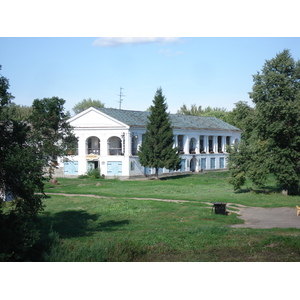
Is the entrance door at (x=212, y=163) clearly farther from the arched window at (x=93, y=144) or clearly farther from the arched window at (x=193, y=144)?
the arched window at (x=93, y=144)

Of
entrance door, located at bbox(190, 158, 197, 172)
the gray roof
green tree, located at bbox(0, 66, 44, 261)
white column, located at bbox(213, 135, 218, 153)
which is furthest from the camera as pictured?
white column, located at bbox(213, 135, 218, 153)

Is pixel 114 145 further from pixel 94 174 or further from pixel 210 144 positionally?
pixel 210 144

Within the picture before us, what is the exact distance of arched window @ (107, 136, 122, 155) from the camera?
51494 millimetres

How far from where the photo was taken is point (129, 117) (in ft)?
171

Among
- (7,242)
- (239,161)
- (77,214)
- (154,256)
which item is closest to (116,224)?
(77,214)

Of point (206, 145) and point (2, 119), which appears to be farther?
point (206, 145)

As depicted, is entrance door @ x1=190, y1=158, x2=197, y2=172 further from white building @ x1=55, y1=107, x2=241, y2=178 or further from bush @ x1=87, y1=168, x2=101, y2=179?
bush @ x1=87, y1=168, x2=101, y2=179

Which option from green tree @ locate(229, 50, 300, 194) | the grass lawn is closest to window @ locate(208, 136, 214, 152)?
green tree @ locate(229, 50, 300, 194)

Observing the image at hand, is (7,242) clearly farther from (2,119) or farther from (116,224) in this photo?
(116,224)

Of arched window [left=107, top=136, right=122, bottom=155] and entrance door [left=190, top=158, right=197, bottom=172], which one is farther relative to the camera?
entrance door [left=190, top=158, right=197, bottom=172]

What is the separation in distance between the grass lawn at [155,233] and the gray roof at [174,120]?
20.8 metres

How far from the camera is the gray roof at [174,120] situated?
Answer: 50.6 metres

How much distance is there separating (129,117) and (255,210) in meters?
29.9

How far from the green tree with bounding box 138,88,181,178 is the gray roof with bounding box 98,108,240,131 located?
270cm
